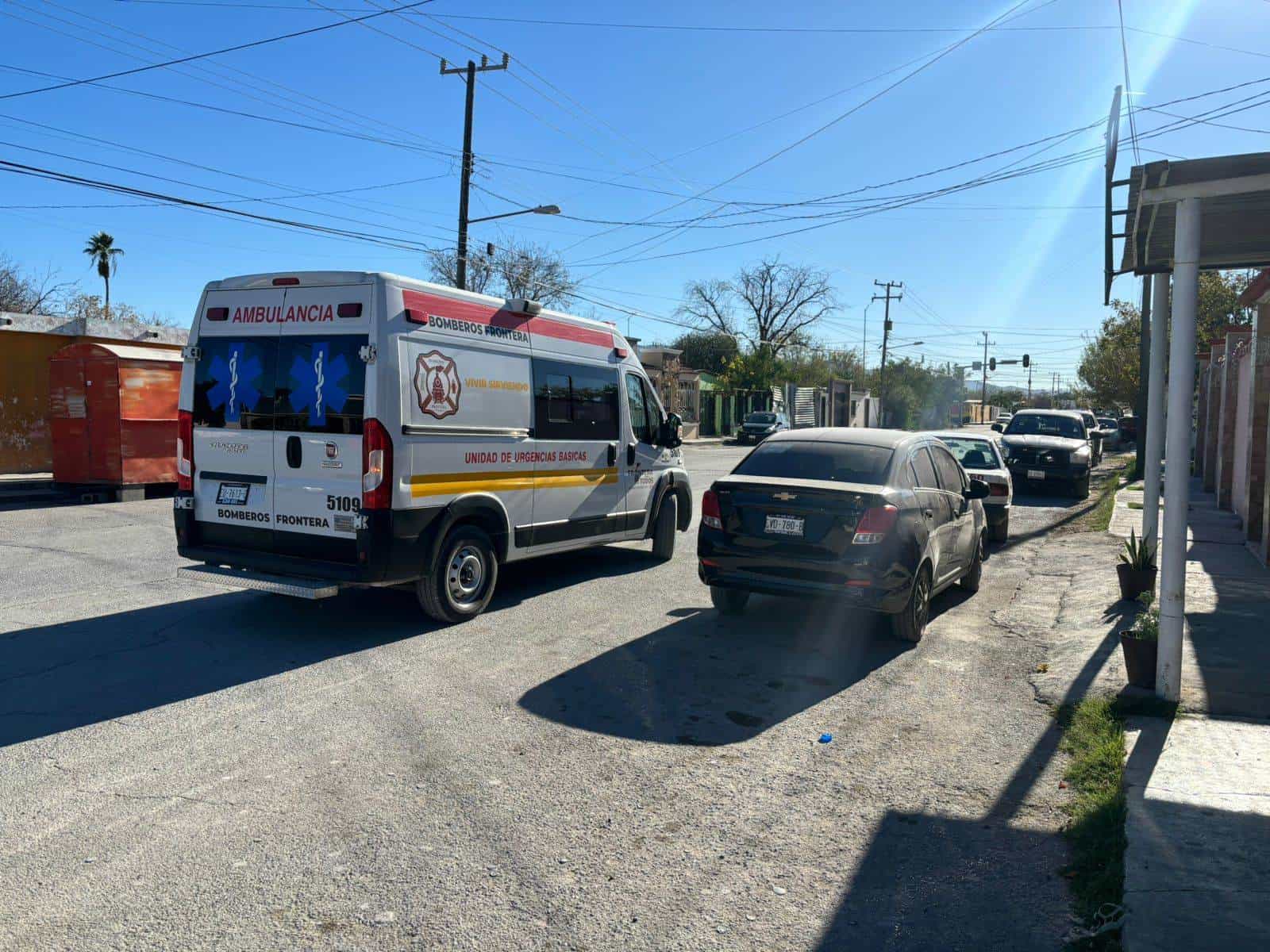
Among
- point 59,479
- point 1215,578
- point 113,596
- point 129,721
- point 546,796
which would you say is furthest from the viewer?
point 59,479

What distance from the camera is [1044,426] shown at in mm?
21609

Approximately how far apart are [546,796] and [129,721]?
2557 mm

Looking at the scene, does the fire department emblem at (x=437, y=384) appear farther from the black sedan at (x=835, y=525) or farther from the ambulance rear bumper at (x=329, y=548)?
the black sedan at (x=835, y=525)

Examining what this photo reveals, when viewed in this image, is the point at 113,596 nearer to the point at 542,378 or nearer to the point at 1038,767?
the point at 542,378

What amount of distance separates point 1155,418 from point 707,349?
7284 centimetres

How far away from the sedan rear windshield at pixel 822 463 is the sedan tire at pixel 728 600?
1023 millimetres

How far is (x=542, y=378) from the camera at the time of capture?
28.6 ft

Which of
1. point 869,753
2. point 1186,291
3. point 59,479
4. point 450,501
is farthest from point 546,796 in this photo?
point 59,479

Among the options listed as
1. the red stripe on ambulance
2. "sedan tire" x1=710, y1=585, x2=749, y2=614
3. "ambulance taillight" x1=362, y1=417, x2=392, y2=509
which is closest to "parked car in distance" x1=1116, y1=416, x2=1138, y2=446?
the red stripe on ambulance

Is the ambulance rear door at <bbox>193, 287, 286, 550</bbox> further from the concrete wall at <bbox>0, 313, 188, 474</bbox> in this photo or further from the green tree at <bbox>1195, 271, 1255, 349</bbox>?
the green tree at <bbox>1195, 271, 1255, 349</bbox>

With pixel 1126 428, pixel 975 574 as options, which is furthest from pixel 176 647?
pixel 1126 428

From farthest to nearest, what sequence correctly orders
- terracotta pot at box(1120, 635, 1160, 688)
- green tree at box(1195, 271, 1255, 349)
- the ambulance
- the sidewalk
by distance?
green tree at box(1195, 271, 1255, 349)
the ambulance
terracotta pot at box(1120, 635, 1160, 688)
the sidewalk

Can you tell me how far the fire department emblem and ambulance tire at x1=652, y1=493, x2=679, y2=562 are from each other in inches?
150

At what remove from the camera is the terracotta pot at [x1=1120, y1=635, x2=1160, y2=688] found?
594 centimetres
